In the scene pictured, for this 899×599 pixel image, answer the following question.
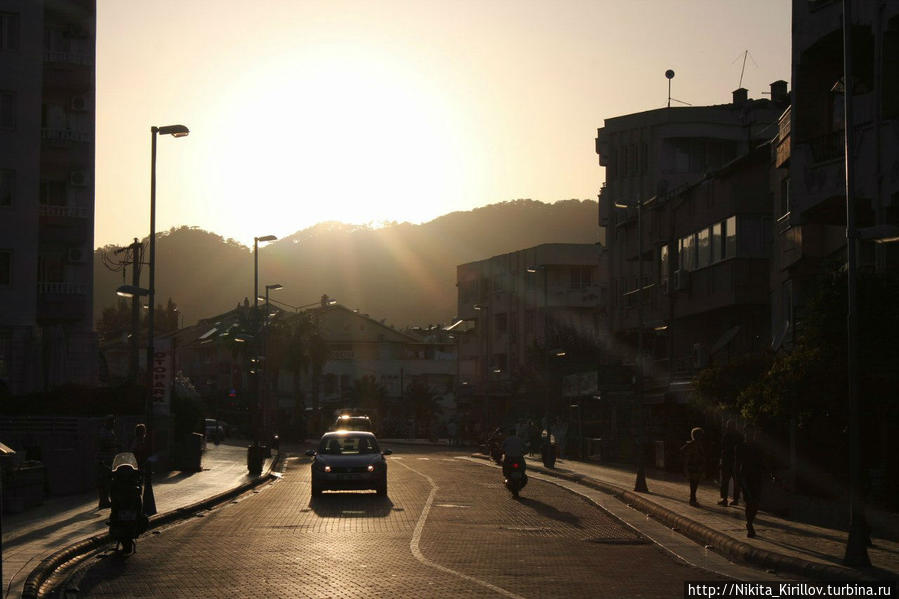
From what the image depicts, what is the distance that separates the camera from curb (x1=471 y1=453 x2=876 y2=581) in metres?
15.6

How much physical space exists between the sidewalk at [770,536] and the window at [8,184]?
24.8 meters

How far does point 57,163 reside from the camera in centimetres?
4722

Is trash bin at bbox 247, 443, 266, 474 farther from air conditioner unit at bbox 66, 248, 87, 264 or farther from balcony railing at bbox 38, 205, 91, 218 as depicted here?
balcony railing at bbox 38, 205, 91, 218

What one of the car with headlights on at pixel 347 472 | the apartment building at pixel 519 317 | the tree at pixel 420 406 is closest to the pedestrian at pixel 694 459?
the car with headlights on at pixel 347 472

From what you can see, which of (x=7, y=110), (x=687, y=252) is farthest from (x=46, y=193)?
(x=687, y=252)

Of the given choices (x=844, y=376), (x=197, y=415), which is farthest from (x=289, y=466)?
(x=844, y=376)

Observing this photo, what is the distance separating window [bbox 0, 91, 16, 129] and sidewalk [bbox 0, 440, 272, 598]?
46.7 ft

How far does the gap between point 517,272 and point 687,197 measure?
5369 cm

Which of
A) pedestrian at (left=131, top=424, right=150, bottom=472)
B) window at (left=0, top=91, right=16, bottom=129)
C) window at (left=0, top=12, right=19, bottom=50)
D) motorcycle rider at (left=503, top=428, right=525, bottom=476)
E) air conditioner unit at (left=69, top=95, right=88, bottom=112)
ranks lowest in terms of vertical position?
motorcycle rider at (left=503, top=428, right=525, bottom=476)

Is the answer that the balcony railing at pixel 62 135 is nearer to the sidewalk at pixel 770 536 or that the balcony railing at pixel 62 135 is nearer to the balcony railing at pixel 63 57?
the balcony railing at pixel 63 57

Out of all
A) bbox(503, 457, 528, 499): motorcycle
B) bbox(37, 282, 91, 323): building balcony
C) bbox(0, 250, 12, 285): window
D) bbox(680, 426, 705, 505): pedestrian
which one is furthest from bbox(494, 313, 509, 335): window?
bbox(680, 426, 705, 505): pedestrian

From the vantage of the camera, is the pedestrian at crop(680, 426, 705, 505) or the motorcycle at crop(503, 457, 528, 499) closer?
the pedestrian at crop(680, 426, 705, 505)

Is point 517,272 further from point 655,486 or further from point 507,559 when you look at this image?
point 507,559

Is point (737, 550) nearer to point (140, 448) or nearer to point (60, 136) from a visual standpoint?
point (140, 448)
